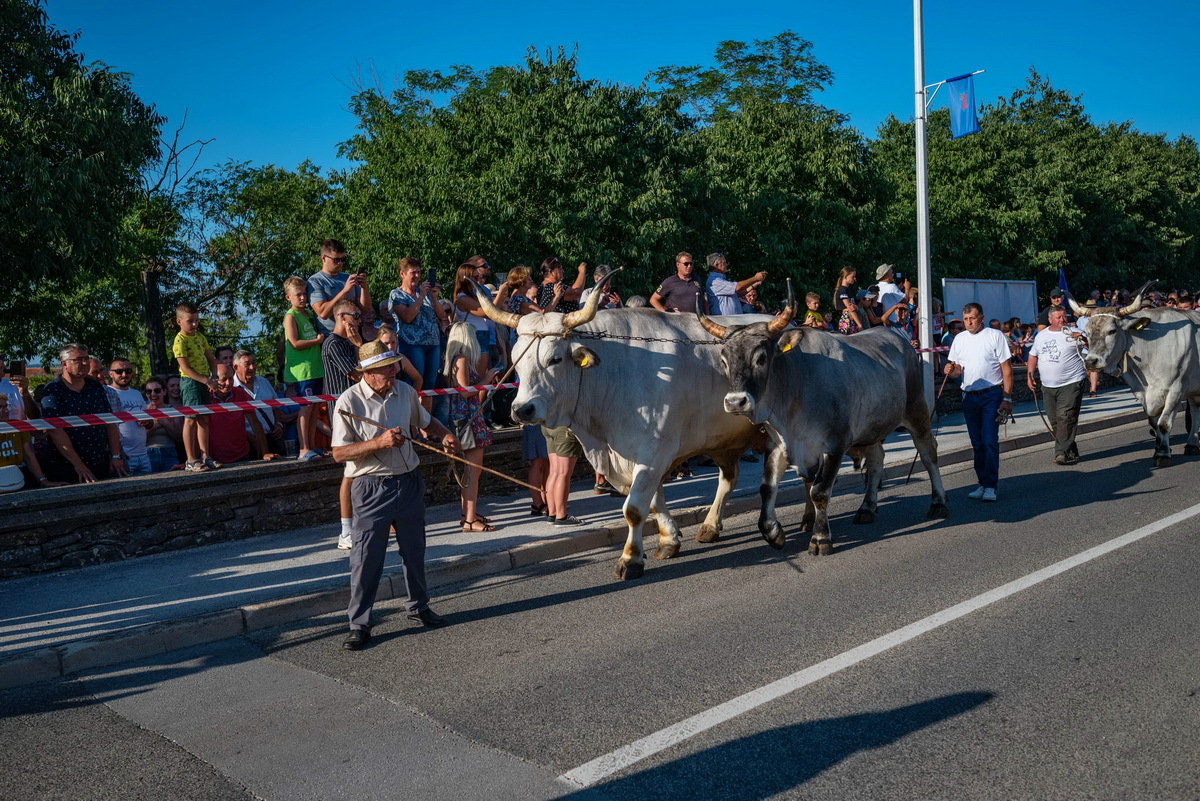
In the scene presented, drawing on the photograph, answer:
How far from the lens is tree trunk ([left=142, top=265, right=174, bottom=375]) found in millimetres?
27797

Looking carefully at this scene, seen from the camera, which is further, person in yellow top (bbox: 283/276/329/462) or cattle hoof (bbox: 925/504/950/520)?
person in yellow top (bbox: 283/276/329/462)

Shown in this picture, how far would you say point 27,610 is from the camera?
717 centimetres

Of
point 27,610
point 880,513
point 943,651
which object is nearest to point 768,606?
point 943,651

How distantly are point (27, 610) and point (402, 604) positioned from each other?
2683 millimetres

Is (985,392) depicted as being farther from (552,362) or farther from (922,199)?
(922,199)

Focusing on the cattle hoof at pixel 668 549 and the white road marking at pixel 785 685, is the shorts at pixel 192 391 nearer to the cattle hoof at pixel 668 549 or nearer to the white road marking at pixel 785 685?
the cattle hoof at pixel 668 549

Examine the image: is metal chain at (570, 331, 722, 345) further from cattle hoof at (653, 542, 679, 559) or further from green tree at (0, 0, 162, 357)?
green tree at (0, 0, 162, 357)

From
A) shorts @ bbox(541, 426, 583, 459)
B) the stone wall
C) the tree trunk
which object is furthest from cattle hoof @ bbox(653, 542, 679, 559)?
the tree trunk

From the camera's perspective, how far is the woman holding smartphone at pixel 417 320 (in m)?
10.8

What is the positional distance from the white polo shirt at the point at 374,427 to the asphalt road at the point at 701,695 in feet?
3.77

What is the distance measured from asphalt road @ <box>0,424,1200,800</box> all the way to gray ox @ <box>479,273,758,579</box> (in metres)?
0.86

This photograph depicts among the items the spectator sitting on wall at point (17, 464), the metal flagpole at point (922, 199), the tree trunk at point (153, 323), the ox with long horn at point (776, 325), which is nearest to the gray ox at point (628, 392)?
the ox with long horn at point (776, 325)

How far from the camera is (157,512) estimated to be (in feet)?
29.6

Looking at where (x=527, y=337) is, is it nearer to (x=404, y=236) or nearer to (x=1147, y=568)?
(x=1147, y=568)
